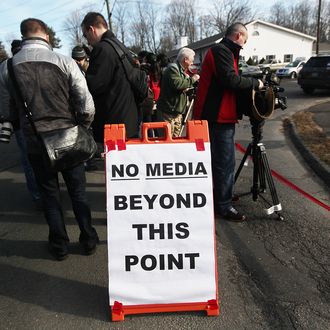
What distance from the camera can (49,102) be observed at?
2783 millimetres

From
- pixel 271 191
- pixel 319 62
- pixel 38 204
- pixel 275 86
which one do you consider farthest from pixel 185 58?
pixel 319 62

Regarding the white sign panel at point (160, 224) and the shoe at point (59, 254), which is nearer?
the white sign panel at point (160, 224)

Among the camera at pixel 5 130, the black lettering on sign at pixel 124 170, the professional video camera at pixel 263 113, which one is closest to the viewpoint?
the black lettering on sign at pixel 124 170

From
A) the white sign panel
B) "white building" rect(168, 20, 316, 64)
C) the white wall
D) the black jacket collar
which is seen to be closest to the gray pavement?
the black jacket collar

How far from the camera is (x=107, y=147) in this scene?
231 centimetres

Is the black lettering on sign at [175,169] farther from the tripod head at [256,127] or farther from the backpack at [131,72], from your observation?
the tripod head at [256,127]

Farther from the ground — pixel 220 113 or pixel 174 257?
pixel 220 113

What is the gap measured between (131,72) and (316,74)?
13.4m

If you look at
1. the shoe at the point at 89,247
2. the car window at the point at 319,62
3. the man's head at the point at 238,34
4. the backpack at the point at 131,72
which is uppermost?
the man's head at the point at 238,34

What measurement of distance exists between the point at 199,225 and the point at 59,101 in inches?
57.6

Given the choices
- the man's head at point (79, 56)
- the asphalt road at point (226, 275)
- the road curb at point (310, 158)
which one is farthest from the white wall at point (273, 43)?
the asphalt road at point (226, 275)

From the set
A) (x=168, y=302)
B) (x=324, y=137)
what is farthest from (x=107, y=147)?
(x=324, y=137)

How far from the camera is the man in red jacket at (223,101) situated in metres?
3.39

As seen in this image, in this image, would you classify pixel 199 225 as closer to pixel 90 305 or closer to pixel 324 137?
pixel 90 305
